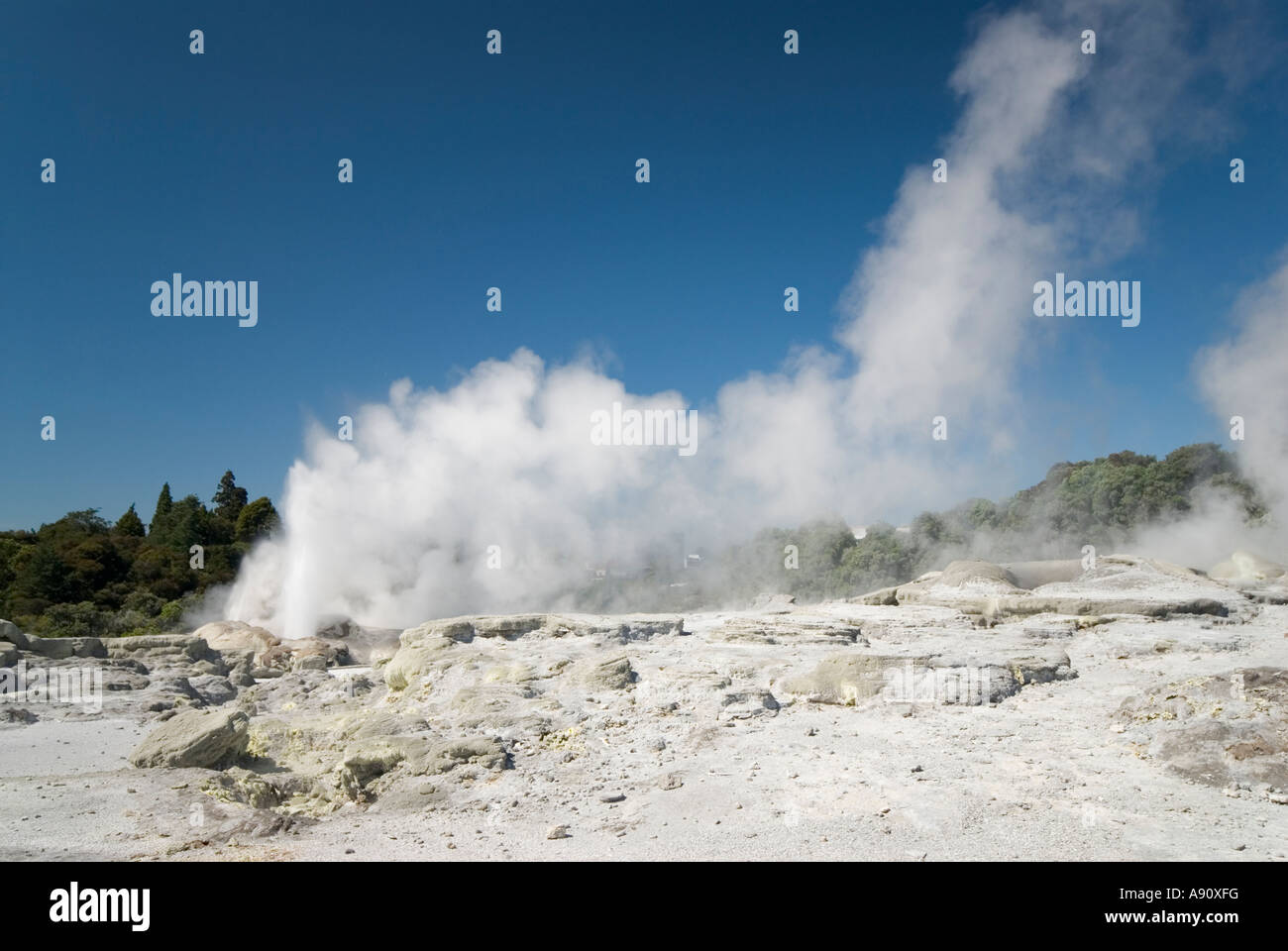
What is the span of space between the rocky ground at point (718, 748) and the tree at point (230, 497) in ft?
218

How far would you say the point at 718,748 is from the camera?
11.4m

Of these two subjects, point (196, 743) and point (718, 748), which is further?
point (196, 743)

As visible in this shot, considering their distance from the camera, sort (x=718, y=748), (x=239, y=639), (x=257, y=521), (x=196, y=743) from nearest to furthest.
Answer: (x=718, y=748) < (x=196, y=743) < (x=239, y=639) < (x=257, y=521)

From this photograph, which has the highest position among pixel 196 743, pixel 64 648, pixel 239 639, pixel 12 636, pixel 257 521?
pixel 257 521

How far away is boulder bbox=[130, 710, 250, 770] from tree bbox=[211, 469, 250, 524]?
75889mm

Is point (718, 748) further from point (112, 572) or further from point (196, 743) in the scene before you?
point (112, 572)

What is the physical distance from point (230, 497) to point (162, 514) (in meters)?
11.5

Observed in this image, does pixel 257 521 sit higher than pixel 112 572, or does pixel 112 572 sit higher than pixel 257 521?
pixel 257 521

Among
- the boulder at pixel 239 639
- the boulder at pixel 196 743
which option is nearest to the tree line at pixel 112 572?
the boulder at pixel 239 639

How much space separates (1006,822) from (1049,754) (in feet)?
9.11

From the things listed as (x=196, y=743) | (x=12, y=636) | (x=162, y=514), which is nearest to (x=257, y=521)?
(x=162, y=514)

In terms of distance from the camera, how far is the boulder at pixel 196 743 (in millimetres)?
11633

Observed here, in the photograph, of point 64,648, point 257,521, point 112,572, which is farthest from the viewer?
point 257,521
